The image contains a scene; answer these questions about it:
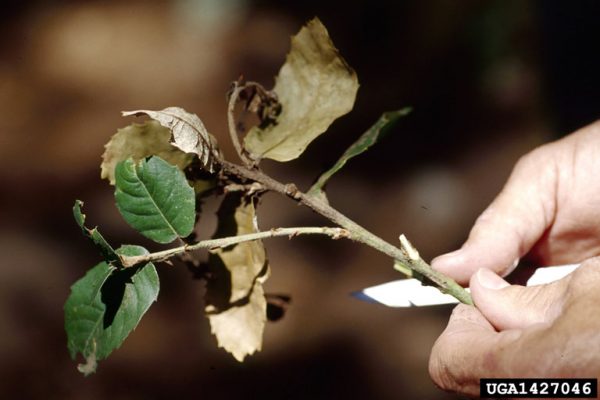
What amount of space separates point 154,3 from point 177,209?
1.12m

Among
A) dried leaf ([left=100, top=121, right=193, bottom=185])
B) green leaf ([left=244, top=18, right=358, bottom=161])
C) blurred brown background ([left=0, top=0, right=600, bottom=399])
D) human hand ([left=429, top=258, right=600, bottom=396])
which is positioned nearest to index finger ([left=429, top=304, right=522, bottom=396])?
human hand ([left=429, top=258, right=600, bottom=396])

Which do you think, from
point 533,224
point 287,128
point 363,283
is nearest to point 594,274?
point 533,224

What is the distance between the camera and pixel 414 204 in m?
1.78

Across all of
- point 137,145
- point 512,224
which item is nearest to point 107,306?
point 137,145

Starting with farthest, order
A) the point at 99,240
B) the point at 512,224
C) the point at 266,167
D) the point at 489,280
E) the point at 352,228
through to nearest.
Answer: the point at 266,167
the point at 512,224
the point at 489,280
the point at 352,228
the point at 99,240

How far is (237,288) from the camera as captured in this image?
3.02 feet

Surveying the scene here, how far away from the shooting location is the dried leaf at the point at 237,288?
2.93 feet

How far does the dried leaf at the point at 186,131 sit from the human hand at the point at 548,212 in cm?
55

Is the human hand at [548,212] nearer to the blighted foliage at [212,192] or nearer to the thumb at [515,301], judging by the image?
the thumb at [515,301]

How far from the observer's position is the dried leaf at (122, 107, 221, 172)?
2.46 ft

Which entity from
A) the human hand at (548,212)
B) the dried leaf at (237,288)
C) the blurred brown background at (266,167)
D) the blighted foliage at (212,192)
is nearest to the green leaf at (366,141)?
the blighted foliage at (212,192)

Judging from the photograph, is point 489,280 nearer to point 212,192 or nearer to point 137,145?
point 212,192

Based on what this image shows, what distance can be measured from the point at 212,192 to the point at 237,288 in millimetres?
153

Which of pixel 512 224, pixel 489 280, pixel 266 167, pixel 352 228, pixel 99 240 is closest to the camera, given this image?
pixel 99 240
